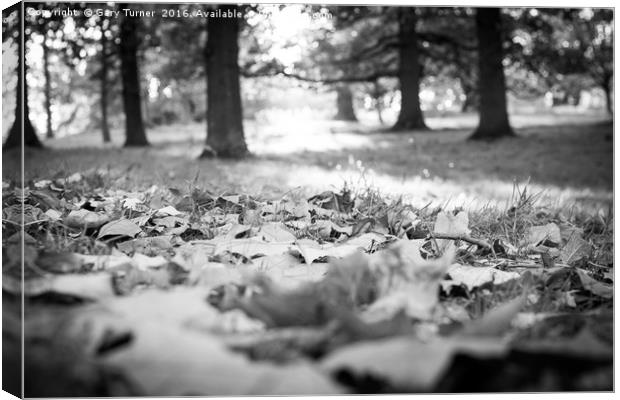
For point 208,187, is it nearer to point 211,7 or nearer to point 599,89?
point 211,7

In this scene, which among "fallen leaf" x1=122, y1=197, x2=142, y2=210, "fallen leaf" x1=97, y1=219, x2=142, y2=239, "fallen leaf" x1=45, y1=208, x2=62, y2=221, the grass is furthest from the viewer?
the grass

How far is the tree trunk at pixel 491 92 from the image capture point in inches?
104

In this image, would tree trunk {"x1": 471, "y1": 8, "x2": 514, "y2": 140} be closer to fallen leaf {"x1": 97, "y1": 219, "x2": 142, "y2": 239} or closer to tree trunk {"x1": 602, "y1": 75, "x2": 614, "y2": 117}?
tree trunk {"x1": 602, "y1": 75, "x2": 614, "y2": 117}

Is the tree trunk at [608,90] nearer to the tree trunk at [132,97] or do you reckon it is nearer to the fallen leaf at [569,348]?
the fallen leaf at [569,348]

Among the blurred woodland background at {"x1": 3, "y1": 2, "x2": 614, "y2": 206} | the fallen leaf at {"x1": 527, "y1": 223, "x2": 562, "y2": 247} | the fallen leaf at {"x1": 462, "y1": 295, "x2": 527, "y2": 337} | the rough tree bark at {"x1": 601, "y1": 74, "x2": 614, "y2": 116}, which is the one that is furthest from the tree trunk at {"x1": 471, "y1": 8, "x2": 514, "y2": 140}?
the fallen leaf at {"x1": 462, "y1": 295, "x2": 527, "y2": 337}

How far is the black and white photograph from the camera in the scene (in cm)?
65

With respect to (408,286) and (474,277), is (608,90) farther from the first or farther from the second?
(408,286)

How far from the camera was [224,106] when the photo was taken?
3.36 m

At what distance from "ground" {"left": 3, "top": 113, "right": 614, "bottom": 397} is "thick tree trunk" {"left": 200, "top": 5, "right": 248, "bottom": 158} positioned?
396 mm

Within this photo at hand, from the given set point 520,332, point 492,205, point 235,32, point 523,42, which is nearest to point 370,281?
point 520,332

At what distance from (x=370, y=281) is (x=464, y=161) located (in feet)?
7.27

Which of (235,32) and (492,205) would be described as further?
(235,32)

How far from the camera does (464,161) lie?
297cm

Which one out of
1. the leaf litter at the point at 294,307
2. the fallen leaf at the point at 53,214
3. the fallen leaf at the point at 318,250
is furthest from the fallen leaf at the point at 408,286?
the fallen leaf at the point at 53,214
